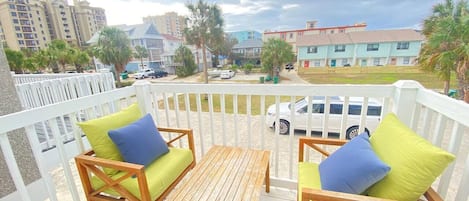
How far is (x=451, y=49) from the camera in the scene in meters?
4.72

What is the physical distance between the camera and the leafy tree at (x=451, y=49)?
4445 mm

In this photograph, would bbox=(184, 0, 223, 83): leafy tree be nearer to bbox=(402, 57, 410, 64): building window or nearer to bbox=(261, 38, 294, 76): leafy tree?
bbox=(261, 38, 294, 76): leafy tree

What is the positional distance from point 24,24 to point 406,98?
42.8 metres

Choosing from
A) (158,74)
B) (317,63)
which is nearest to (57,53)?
(158,74)

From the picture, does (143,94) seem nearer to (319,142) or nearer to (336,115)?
(319,142)

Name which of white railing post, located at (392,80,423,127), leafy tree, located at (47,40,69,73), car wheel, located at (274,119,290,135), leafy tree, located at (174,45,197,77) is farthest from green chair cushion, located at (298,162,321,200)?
leafy tree, located at (174,45,197,77)

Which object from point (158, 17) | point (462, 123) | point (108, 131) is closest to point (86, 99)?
point (108, 131)

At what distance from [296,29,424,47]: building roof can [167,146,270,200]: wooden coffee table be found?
19508 mm

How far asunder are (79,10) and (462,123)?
49.4 meters

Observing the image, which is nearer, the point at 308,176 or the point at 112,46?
the point at 308,176

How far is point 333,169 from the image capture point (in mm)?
1152

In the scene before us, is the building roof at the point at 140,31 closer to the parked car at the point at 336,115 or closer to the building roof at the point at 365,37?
the building roof at the point at 365,37

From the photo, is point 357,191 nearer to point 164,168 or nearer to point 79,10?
point 164,168

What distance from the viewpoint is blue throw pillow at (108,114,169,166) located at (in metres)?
1.40
